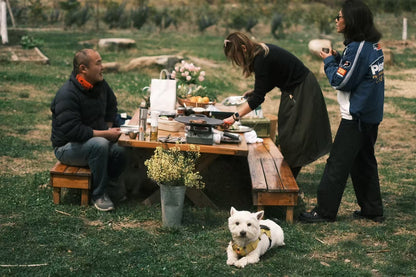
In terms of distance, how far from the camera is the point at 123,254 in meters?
4.51

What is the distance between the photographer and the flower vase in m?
4.94

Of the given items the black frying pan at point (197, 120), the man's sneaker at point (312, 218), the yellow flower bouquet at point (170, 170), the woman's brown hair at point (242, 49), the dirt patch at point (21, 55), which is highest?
the woman's brown hair at point (242, 49)

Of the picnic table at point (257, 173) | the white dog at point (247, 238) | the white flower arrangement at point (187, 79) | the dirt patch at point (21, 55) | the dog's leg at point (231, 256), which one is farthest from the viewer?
the dirt patch at point (21, 55)

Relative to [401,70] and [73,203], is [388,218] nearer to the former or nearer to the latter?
[73,203]

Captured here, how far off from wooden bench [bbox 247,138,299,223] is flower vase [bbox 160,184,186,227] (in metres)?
0.66

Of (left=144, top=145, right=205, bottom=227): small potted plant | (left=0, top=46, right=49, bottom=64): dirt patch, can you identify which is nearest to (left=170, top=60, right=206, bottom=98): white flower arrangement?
(left=144, top=145, right=205, bottom=227): small potted plant

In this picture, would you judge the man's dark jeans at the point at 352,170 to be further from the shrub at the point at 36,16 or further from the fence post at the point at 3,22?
the shrub at the point at 36,16

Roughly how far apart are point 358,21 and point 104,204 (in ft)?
8.77

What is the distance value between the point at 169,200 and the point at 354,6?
2.13 metres

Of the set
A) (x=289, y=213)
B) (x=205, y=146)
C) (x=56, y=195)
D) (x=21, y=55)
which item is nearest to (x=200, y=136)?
(x=205, y=146)

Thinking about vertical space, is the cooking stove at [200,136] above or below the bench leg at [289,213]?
above

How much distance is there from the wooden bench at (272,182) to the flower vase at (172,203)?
26.0 inches

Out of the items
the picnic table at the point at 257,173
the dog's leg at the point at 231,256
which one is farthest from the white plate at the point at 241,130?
the dog's leg at the point at 231,256

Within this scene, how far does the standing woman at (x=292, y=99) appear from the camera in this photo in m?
5.39
